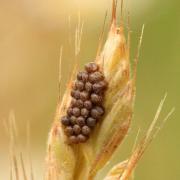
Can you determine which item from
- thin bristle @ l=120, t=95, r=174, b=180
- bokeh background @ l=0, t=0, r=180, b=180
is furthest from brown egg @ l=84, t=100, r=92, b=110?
bokeh background @ l=0, t=0, r=180, b=180

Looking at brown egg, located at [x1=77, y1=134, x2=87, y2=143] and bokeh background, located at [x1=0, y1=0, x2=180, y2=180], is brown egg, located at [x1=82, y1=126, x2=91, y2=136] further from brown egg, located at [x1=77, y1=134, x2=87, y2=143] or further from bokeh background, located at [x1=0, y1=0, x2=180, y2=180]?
bokeh background, located at [x1=0, y1=0, x2=180, y2=180]

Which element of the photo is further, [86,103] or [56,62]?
[56,62]

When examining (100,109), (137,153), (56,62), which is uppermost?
(100,109)

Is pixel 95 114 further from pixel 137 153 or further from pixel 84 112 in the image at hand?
pixel 137 153

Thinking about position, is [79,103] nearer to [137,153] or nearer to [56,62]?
[137,153]

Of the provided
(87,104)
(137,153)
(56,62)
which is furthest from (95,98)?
(56,62)

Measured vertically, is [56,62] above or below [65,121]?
below

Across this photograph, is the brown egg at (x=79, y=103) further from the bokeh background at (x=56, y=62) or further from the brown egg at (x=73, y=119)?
the bokeh background at (x=56, y=62)

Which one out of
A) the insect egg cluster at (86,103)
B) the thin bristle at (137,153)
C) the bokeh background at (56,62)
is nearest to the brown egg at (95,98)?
the insect egg cluster at (86,103)

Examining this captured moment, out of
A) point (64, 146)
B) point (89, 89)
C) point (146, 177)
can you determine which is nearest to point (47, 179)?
point (64, 146)
